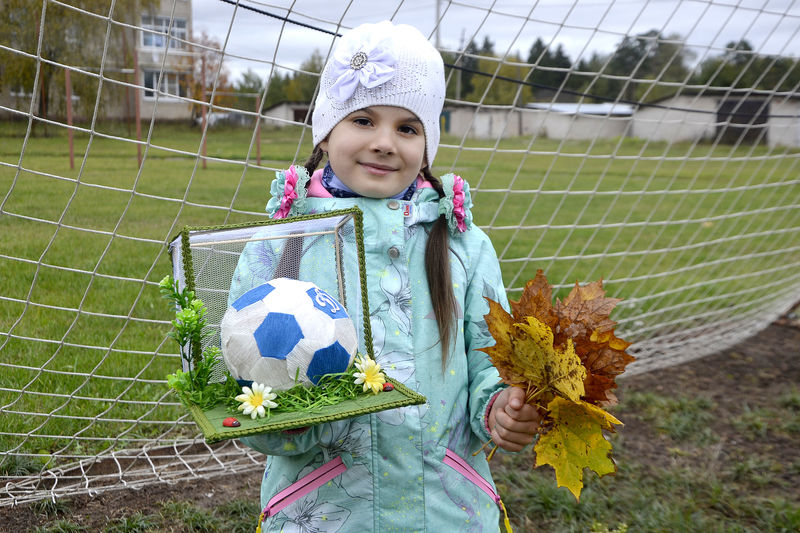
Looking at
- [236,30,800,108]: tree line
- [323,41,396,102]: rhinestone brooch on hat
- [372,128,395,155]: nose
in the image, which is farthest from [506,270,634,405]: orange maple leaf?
[236,30,800,108]: tree line

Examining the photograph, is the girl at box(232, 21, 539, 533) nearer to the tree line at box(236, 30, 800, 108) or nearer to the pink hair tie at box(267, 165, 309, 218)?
the pink hair tie at box(267, 165, 309, 218)

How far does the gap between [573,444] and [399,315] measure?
447 mm

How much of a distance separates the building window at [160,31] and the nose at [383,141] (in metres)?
1.03

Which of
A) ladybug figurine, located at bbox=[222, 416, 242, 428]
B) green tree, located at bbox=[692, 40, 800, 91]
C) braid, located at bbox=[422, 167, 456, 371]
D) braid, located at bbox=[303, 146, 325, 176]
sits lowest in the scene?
ladybug figurine, located at bbox=[222, 416, 242, 428]

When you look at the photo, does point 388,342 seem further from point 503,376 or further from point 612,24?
point 612,24

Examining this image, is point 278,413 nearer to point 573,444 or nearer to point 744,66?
point 573,444

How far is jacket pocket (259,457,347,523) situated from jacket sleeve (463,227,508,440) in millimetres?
291

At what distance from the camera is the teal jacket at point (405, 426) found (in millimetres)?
1444

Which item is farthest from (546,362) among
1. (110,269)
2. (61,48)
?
(110,269)

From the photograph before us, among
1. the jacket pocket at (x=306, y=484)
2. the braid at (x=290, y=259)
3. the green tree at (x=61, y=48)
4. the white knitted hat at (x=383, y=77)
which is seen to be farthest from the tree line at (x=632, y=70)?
the jacket pocket at (x=306, y=484)

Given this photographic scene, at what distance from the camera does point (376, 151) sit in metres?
1.47

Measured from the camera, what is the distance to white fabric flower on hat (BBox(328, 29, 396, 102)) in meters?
1.45

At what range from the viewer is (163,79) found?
2.45m

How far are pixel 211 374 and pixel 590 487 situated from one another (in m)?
1.89
